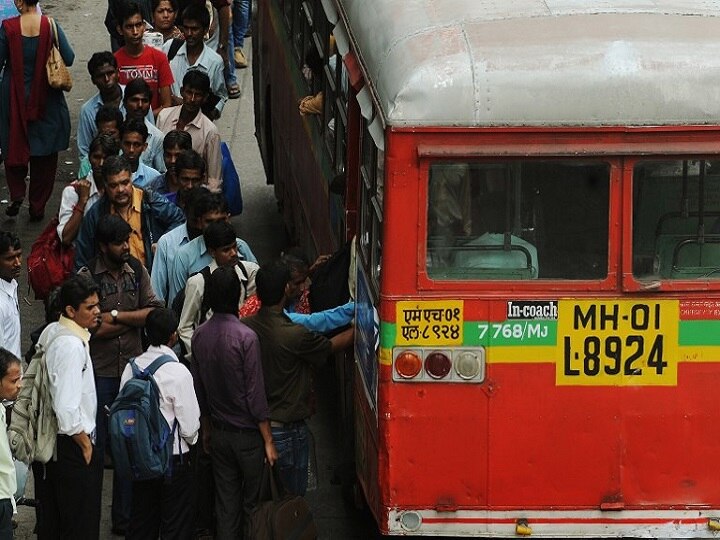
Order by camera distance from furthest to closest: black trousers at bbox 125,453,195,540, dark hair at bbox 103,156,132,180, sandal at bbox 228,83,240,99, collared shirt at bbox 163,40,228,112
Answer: sandal at bbox 228,83,240,99
collared shirt at bbox 163,40,228,112
dark hair at bbox 103,156,132,180
black trousers at bbox 125,453,195,540

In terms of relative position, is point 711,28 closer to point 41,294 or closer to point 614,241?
point 614,241

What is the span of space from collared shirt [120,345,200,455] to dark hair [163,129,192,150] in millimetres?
3226

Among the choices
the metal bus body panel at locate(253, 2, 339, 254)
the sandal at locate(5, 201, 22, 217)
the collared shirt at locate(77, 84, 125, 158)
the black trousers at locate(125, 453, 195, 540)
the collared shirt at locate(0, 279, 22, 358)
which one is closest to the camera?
the black trousers at locate(125, 453, 195, 540)

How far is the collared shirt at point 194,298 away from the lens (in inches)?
384

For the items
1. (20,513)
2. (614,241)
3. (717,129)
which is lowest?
(20,513)

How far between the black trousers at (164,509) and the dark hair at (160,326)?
68 cm

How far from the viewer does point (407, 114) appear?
7734 millimetres

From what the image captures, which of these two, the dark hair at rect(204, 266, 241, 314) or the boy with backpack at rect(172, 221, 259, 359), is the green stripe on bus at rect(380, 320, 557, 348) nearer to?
the dark hair at rect(204, 266, 241, 314)

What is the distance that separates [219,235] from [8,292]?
1.18m

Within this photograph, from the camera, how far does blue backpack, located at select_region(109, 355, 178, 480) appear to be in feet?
28.3

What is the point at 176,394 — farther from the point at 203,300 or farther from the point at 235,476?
the point at 203,300

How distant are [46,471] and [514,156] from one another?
113 inches

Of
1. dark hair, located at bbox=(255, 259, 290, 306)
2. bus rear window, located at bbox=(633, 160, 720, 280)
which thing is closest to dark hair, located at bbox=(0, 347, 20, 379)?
dark hair, located at bbox=(255, 259, 290, 306)

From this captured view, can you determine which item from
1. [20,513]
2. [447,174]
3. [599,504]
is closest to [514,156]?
[447,174]
